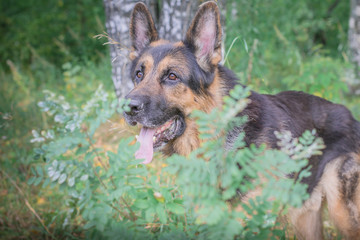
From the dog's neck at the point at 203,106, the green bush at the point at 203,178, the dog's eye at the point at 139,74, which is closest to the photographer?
the green bush at the point at 203,178

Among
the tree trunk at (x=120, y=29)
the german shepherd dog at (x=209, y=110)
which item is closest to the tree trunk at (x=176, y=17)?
the tree trunk at (x=120, y=29)

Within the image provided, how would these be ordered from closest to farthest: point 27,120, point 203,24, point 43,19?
point 203,24 < point 27,120 < point 43,19

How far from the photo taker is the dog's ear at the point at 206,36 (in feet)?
9.44

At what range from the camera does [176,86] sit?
3117mm

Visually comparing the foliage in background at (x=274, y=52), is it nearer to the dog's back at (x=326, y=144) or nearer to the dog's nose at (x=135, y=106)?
the dog's back at (x=326, y=144)

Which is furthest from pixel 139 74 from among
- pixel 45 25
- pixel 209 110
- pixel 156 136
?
pixel 45 25

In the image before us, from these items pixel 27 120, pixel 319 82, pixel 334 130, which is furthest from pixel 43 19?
pixel 334 130

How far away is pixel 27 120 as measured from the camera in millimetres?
5488

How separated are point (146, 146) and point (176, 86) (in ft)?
2.17

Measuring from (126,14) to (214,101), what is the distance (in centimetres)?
236

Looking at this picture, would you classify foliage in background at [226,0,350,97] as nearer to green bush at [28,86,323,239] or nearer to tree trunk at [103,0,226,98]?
tree trunk at [103,0,226,98]

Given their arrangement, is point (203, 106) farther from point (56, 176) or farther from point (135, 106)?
point (56, 176)

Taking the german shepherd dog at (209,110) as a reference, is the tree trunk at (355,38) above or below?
below

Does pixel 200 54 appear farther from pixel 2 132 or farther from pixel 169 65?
pixel 2 132
